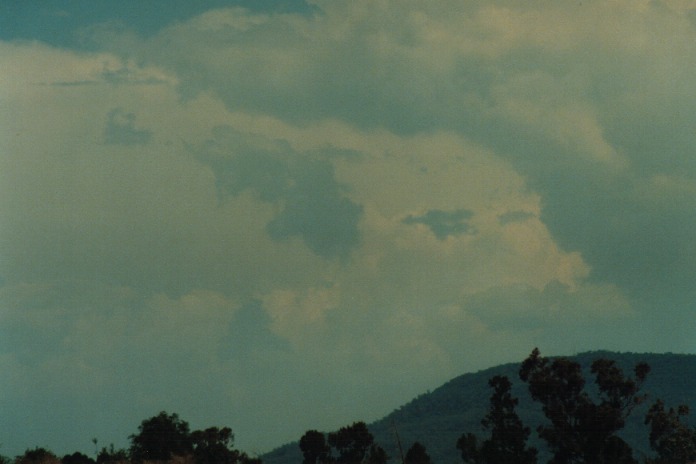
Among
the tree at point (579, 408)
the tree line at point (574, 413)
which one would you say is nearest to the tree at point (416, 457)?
the tree line at point (574, 413)

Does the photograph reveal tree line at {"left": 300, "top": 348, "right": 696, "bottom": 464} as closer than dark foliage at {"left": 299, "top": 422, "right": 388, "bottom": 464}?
Yes

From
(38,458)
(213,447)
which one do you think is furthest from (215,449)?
(38,458)

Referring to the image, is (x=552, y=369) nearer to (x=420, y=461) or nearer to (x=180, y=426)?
(x=420, y=461)

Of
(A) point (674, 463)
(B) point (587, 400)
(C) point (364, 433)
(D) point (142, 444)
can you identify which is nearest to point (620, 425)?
(B) point (587, 400)

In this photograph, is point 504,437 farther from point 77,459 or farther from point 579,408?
point 77,459

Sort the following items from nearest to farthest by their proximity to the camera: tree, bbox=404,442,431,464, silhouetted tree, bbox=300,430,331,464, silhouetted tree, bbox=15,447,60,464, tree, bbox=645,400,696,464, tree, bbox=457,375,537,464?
silhouetted tree, bbox=15,447,60,464, tree, bbox=457,375,537,464, tree, bbox=645,400,696,464, silhouetted tree, bbox=300,430,331,464, tree, bbox=404,442,431,464

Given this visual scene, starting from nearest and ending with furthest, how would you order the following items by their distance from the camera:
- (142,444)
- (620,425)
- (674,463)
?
(620,425) < (674,463) < (142,444)

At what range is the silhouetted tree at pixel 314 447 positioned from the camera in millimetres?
114000

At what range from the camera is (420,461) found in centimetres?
12062

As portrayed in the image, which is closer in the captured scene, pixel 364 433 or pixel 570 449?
pixel 570 449

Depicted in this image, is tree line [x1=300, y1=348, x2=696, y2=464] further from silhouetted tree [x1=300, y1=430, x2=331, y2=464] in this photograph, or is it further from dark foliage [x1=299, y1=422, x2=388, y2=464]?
silhouetted tree [x1=300, y1=430, x2=331, y2=464]

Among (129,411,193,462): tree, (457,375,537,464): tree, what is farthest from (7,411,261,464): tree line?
(457,375,537,464): tree

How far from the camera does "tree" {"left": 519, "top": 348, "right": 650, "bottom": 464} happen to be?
75.4 metres

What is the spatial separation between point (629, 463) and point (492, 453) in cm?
1561
